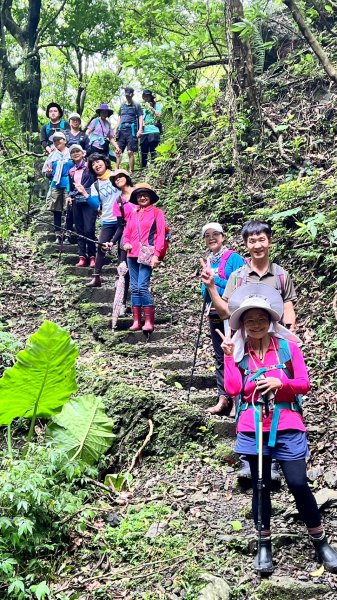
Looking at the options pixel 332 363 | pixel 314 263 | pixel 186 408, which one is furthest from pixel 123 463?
pixel 314 263

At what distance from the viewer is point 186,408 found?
17.4ft

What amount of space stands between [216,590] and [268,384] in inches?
45.4

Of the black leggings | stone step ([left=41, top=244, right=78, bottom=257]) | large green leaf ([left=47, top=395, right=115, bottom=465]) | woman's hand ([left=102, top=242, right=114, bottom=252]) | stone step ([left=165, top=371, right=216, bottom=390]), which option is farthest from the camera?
stone step ([left=41, top=244, right=78, bottom=257])

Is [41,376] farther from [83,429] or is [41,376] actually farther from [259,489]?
[259,489]

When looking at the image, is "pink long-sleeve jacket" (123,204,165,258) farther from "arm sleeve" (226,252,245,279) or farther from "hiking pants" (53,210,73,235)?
"hiking pants" (53,210,73,235)

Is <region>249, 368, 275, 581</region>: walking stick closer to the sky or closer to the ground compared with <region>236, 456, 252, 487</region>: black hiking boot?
closer to the sky

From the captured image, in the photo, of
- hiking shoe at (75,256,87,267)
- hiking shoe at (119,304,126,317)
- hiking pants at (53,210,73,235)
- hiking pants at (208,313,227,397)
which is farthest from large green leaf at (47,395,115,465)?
hiking pants at (53,210,73,235)

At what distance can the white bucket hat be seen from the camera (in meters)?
3.49

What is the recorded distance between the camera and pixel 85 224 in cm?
909

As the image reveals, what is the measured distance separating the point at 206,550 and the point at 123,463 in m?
1.42

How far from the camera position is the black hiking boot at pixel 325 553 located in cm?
339

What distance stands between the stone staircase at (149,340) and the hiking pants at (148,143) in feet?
16.9

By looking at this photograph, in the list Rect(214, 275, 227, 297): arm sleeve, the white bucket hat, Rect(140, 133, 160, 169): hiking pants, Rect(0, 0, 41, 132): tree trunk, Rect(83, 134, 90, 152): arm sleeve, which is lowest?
Rect(214, 275, 227, 297): arm sleeve

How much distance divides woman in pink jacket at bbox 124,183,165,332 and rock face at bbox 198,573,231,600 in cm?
404
